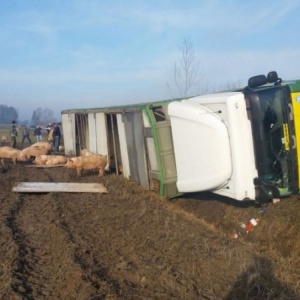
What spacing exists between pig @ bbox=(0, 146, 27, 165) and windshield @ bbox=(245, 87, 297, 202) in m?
12.7

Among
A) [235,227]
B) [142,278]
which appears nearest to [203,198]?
[235,227]

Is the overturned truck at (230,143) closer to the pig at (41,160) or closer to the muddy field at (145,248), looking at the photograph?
the muddy field at (145,248)

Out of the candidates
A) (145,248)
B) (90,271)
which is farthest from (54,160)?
(90,271)

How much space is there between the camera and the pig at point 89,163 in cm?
1356

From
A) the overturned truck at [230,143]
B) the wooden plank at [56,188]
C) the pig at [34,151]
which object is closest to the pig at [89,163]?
the wooden plank at [56,188]

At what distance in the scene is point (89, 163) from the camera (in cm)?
1360

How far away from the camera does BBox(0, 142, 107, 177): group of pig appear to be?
1360 centimetres

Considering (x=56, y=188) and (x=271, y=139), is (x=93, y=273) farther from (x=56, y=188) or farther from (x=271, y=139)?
(x=56, y=188)

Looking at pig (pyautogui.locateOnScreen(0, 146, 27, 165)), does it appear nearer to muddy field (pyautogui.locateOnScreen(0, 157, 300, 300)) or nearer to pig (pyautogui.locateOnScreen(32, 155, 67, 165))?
pig (pyautogui.locateOnScreen(32, 155, 67, 165))

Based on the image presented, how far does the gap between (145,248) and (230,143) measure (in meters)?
2.28

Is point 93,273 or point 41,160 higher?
point 41,160

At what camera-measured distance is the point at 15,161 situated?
17.4 meters

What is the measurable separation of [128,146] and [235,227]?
455cm

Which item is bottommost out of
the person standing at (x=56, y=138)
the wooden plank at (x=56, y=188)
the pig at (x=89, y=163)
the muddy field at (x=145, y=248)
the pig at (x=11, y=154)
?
the muddy field at (x=145, y=248)
